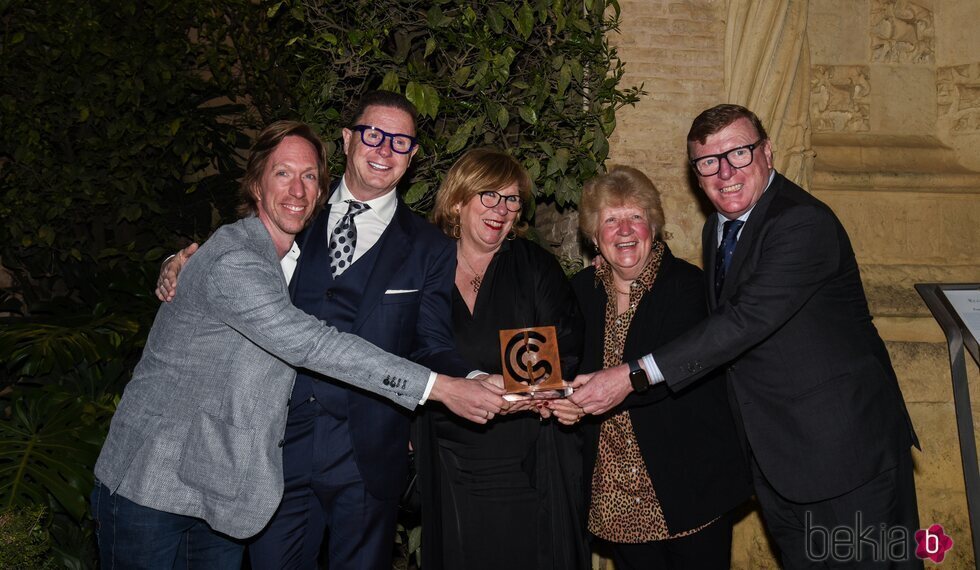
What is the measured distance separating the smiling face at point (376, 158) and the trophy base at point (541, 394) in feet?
2.97

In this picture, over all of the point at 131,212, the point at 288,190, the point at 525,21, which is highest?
the point at 525,21

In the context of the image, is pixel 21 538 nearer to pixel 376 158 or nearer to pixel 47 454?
pixel 47 454

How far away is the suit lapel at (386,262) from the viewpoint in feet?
9.44

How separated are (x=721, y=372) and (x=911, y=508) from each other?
2.64 ft

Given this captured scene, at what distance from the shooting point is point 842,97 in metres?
4.93

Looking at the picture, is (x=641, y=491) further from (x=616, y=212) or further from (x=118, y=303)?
(x=118, y=303)

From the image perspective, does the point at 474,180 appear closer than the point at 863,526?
No

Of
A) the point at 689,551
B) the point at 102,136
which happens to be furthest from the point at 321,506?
the point at 102,136

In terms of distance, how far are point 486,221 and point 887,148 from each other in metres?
2.97

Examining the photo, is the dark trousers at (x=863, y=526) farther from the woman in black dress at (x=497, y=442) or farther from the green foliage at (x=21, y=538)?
the green foliage at (x=21, y=538)

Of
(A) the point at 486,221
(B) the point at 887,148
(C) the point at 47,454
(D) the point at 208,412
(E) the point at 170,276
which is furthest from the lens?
(B) the point at 887,148

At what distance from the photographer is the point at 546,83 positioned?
4074 millimetres

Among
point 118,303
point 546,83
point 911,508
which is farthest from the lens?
point 118,303

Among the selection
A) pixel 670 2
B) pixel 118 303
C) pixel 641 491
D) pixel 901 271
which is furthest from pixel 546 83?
pixel 118 303
